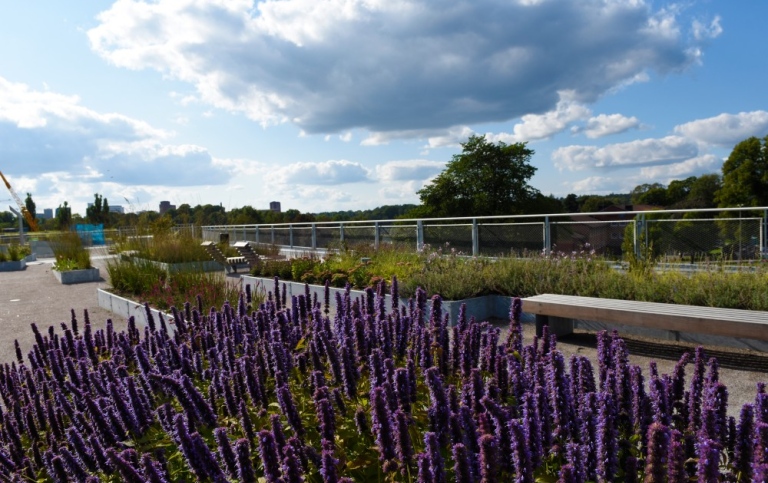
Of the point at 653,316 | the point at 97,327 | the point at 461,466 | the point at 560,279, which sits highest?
the point at 461,466

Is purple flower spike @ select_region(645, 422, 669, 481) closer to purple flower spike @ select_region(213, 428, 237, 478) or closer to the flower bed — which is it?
the flower bed

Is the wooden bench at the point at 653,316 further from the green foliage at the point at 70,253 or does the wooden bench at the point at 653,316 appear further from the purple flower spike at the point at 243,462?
the green foliage at the point at 70,253

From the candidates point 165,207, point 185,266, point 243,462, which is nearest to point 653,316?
point 243,462

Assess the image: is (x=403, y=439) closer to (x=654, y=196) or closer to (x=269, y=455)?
(x=269, y=455)

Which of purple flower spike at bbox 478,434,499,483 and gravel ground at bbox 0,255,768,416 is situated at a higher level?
purple flower spike at bbox 478,434,499,483

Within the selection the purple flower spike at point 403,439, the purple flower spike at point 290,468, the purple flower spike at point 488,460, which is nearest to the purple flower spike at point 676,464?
the purple flower spike at point 488,460

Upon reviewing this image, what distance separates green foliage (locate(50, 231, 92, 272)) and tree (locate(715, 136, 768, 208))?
1733 inches

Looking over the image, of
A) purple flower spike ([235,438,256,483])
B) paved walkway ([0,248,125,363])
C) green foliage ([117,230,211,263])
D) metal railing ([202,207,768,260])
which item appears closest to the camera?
purple flower spike ([235,438,256,483])

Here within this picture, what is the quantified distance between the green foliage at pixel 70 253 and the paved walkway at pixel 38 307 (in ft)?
1.93

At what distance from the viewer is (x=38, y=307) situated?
42.2ft

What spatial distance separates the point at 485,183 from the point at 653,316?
36079 mm

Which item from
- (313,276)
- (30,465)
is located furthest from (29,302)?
(30,465)

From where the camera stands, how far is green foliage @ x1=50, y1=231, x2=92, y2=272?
61.8 feet

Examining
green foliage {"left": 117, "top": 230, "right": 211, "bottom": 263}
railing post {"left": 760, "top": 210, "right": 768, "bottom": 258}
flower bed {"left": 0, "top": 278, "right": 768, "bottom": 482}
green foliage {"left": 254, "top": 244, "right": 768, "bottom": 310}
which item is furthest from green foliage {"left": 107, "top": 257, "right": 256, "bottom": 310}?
railing post {"left": 760, "top": 210, "right": 768, "bottom": 258}
